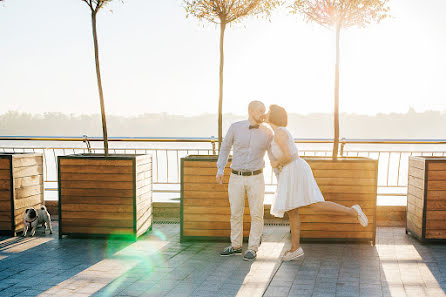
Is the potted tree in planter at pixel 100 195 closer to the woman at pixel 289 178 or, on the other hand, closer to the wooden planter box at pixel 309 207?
the wooden planter box at pixel 309 207

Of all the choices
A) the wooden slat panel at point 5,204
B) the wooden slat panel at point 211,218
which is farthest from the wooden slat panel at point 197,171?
the wooden slat panel at point 5,204

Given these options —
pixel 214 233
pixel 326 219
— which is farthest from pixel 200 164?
pixel 326 219

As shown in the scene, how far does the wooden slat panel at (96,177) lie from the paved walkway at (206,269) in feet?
2.54

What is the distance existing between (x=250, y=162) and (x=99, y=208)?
2.16 m

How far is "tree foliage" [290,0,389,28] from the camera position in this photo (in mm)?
5648

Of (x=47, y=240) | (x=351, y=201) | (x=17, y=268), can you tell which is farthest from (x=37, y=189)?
(x=351, y=201)

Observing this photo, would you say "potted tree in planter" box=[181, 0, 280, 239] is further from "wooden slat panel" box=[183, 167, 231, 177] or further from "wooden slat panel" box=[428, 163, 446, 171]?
"wooden slat panel" box=[428, 163, 446, 171]

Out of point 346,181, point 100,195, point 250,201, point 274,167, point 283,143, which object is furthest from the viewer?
point 100,195

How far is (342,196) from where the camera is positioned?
540 centimetres

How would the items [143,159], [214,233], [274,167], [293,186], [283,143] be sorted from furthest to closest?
[143,159] → [214,233] → [274,167] → [293,186] → [283,143]

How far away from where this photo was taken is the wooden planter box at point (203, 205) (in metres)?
5.42

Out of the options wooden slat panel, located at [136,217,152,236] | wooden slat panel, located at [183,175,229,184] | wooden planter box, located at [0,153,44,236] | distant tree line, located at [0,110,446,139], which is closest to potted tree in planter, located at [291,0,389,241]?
wooden slat panel, located at [183,175,229,184]

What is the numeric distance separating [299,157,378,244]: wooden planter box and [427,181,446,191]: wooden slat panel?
62 centimetres

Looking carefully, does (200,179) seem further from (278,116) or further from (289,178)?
(278,116)
